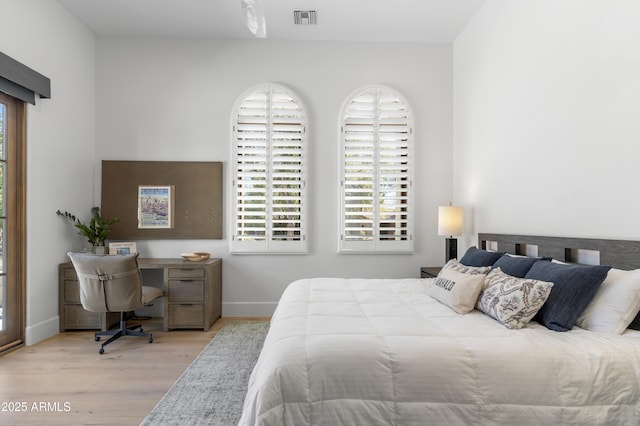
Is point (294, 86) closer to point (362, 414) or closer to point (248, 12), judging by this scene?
point (248, 12)

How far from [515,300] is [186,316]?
302 cm

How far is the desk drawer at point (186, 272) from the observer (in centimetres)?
392

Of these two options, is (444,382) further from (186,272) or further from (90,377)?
(186,272)

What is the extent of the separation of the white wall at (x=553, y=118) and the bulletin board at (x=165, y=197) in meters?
2.78

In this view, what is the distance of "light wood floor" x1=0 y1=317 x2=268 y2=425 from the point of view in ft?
7.37

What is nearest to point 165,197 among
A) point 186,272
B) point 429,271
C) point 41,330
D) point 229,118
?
point 186,272

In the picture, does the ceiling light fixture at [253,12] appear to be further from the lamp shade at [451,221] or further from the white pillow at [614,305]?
the white pillow at [614,305]

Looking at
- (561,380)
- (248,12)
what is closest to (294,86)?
(248,12)

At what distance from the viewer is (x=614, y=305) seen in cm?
189

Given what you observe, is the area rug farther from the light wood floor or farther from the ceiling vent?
the ceiling vent

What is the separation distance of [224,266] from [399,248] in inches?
77.1

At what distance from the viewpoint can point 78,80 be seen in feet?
13.6

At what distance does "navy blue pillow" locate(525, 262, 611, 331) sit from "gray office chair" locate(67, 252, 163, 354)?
3012 millimetres

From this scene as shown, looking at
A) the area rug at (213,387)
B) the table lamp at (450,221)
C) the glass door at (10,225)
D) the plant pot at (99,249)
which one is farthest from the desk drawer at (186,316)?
the table lamp at (450,221)
